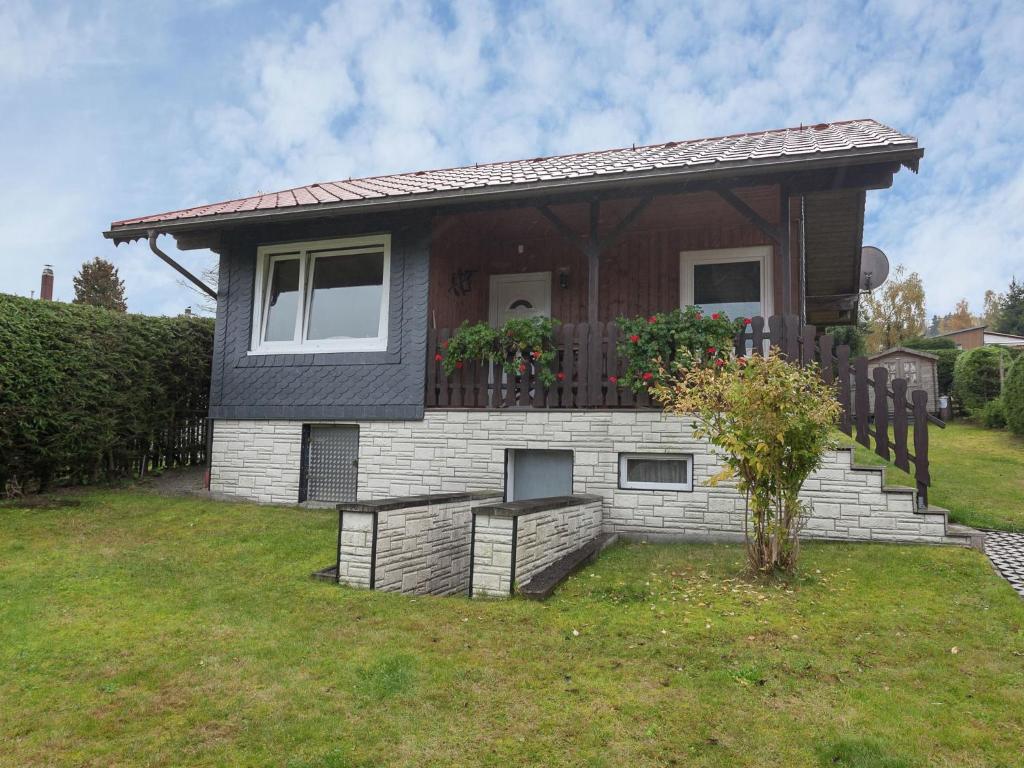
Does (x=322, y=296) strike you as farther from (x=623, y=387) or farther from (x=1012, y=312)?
(x=1012, y=312)

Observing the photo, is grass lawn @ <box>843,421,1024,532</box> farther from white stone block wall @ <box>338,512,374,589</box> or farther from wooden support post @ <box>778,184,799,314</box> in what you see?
white stone block wall @ <box>338,512,374,589</box>

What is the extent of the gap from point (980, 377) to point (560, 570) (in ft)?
56.3

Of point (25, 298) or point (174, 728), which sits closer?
point (174, 728)

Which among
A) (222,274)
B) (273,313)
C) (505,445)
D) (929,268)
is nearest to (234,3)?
(222,274)

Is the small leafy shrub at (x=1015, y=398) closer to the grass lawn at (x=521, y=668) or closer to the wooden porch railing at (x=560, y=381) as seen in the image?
the grass lawn at (x=521, y=668)

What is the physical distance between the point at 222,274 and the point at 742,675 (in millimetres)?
8356

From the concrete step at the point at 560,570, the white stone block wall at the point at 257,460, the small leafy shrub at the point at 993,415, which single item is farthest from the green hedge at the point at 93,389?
the small leafy shrub at the point at 993,415

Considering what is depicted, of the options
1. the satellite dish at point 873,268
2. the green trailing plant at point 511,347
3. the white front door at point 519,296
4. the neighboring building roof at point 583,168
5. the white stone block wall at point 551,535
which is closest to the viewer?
the white stone block wall at point 551,535

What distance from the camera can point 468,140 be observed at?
30.7 m

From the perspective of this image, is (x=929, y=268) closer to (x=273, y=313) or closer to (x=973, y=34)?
(x=973, y=34)

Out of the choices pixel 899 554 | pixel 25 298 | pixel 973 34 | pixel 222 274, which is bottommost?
pixel 899 554

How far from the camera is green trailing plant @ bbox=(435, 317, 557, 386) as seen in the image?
286 inches

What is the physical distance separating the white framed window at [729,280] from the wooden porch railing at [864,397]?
2.12 m

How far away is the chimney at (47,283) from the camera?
17073mm
